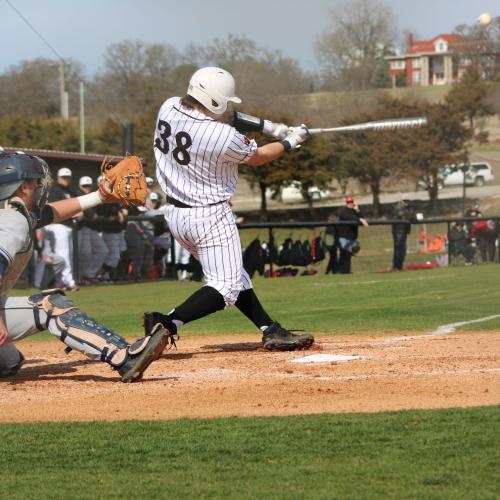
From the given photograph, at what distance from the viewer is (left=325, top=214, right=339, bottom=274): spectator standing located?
773 inches

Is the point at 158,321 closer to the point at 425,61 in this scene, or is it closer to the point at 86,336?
the point at 86,336

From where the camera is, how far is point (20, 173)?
5.93m

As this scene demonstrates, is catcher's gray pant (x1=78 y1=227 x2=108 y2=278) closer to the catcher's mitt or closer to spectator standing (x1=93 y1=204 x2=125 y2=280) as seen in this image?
spectator standing (x1=93 y1=204 x2=125 y2=280)

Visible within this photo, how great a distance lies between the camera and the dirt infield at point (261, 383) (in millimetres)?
5125

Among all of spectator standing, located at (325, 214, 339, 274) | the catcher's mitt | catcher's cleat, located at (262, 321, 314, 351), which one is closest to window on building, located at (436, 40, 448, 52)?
spectator standing, located at (325, 214, 339, 274)

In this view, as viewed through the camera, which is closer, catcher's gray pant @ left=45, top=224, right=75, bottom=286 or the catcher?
the catcher

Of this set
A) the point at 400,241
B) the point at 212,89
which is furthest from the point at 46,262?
the point at 212,89

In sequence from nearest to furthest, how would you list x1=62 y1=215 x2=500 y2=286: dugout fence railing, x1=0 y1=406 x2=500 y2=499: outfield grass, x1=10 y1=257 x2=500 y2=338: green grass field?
x1=0 y1=406 x2=500 y2=499: outfield grass
x1=10 y1=257 x2=500 y2=338: green grass field
x1=62 y1=215 x2=500 y2=286: dugout fence railing

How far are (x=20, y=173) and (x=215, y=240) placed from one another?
1.53 metres

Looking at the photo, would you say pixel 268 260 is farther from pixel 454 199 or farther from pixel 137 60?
pixel 137 60

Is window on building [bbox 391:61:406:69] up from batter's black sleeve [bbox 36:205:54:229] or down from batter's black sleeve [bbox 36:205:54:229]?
up

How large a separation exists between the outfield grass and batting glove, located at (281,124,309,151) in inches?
118

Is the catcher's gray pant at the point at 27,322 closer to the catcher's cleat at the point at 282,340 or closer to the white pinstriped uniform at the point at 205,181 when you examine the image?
the white pinstriped uniform at the point at 205,181

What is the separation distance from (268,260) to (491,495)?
15855 millimetres
